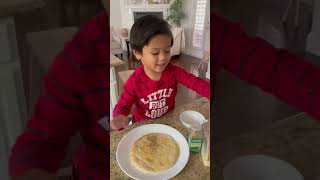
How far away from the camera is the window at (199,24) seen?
541 mm

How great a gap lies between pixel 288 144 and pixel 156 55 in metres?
0.32

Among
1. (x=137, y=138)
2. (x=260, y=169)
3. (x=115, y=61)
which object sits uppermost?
(x=115, y=61)

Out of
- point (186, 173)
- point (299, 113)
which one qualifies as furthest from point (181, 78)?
point (299, 113)

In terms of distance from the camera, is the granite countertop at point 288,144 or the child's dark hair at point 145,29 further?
the granite countertop at point 288,144

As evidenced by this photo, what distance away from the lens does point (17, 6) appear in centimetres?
54

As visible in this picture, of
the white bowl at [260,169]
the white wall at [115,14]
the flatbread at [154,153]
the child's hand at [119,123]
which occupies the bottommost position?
the white bowl at [260,169]

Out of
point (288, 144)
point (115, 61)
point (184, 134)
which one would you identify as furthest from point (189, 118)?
point (288, 144)

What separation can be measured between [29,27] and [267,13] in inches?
13.9

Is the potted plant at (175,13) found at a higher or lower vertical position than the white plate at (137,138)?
higher

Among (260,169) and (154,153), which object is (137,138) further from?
(260,169)

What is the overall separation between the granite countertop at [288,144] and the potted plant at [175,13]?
243 millimetres

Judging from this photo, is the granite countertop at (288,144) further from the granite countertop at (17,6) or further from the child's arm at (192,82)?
the granite countertop at (17,6)

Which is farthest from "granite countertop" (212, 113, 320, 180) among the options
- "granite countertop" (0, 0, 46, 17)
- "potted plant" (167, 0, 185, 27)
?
"granite countertop" (0, 0, 46, 17)

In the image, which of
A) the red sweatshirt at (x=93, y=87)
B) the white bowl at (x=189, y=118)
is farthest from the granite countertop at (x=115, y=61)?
the white bowl at (x=189, y=118)
